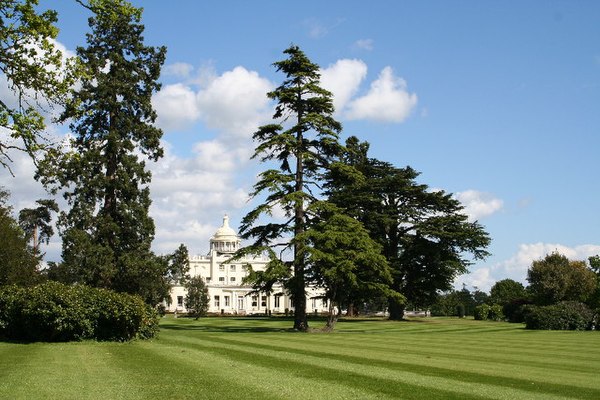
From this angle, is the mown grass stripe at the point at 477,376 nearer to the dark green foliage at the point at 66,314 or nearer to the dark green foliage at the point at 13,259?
the dark green foliage at the point at 66,314

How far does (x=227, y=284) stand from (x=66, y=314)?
107 meters

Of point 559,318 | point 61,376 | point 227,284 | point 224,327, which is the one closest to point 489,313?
point 559,318

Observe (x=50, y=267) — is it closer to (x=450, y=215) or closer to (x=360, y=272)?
(x=360, y=272)

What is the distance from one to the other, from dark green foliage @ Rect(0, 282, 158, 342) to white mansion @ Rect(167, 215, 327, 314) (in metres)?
100

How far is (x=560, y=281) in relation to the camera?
65250 mm

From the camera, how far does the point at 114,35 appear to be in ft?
140

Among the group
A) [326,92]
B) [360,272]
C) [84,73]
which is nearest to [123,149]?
[326,92]

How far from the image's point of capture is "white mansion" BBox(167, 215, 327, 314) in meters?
124

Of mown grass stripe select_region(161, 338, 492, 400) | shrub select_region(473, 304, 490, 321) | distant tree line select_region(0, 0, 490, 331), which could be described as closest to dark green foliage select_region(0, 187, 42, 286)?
distant tree line select_region(0, 0, 490, 331)

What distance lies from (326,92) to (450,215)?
82.5ft

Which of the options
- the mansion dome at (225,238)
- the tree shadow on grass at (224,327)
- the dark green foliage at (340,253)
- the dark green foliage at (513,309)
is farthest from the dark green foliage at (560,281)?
the mansion dome at (225,238)

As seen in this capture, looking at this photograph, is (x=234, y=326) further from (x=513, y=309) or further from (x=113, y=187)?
(x=513, y=309)

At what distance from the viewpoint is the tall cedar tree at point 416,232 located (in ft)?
185

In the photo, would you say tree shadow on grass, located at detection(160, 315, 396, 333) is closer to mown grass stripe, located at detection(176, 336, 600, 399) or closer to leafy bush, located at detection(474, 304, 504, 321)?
leafy bush, located at detection(474, 304, 504, 321)
